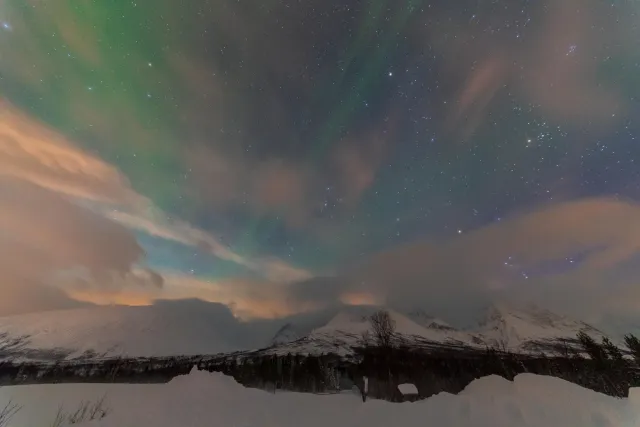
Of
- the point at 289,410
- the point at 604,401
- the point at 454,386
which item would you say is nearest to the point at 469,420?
the point at 604,401

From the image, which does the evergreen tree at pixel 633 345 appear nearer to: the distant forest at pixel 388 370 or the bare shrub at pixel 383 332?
the distant forest at pixel 388 370

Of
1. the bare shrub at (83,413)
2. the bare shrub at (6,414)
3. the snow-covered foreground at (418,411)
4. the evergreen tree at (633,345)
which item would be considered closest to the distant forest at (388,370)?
the evergreen tree at (633,345)

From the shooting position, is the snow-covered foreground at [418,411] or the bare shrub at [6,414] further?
the snow-covered foreground at [418,411]

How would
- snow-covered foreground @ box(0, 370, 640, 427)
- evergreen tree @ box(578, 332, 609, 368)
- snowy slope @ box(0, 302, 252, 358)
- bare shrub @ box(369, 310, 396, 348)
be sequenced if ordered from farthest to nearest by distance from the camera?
snowy slope @ box(0, 302, 252, 358)
bare shrub @ box(369, 310, 396, 348)
evergreen tree @ box(578, 332, 609, 368)
snow-covered foreground @ box(0, 370, 640, 427)

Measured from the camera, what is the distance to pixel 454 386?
2376 inches

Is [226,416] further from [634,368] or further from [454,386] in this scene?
[634,368]

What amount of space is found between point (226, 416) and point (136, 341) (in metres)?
175

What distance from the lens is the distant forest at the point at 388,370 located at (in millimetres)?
53731

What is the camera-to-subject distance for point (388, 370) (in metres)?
59.3

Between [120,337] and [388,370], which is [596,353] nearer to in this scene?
[388,370]

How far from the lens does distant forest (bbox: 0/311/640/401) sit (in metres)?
53.7

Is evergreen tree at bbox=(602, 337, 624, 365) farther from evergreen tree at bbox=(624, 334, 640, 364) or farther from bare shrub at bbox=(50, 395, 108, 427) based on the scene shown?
bare shrub at bbox=(50, 395, 108, 427)

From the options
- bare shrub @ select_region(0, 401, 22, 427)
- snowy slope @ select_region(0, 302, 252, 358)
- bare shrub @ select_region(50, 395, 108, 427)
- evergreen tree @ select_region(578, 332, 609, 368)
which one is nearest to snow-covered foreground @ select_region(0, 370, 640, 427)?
bare shrub @ select_region(0, 401, 22, 427)

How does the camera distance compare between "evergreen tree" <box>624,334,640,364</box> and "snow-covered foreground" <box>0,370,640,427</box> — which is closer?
"snow-covered foreground" <box>0,370,640,427</box>
